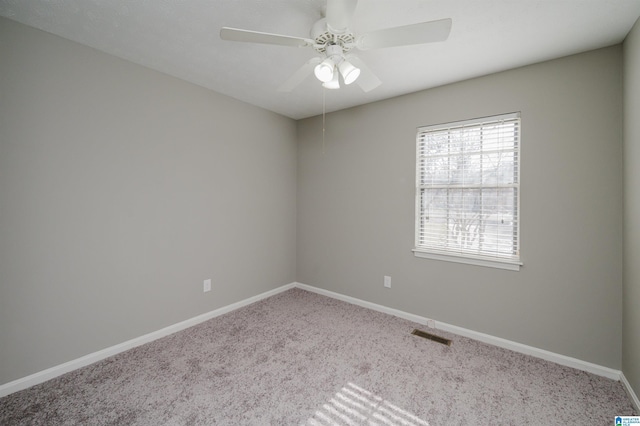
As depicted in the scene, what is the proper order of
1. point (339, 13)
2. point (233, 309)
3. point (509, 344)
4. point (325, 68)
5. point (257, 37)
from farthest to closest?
point (233, 309) < point (509, 344) < point (325, 68) < point (257, 37) < point (339, 13)

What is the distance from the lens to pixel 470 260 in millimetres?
2666

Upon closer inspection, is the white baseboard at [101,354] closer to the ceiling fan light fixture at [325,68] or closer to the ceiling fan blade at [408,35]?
the ceiling fan light fixture at [325,68]

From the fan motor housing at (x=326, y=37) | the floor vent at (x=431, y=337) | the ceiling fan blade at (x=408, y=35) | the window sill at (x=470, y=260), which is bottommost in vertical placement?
the floor vent at (x=431, y=337)

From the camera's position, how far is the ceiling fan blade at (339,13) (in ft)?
4.19

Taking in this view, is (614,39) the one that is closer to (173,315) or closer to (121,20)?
(121,20)

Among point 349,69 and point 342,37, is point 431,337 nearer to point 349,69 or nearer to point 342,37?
point 349,69

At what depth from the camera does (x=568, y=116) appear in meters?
2.21

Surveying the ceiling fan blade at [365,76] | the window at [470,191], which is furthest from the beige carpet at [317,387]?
the ceiling fan blade at [365,76]

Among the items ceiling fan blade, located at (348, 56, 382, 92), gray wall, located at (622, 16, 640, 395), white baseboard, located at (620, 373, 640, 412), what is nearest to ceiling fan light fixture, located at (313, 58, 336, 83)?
ceiling fan blade, located at (348, 56, 382, 92)

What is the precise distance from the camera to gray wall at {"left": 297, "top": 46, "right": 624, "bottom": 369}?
2084mm

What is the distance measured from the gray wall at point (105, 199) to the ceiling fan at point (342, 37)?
4.81ft

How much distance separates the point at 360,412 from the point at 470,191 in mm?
2111

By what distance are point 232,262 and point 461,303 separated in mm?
2497

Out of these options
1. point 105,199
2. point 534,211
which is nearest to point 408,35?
point 534,211
